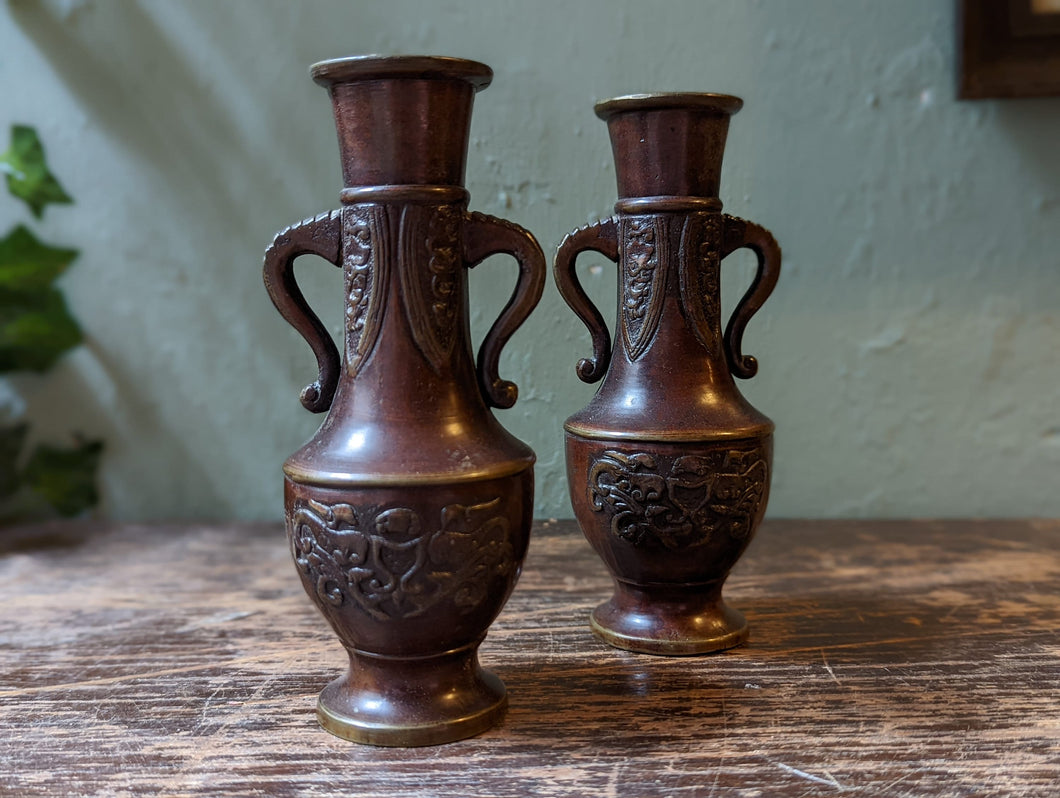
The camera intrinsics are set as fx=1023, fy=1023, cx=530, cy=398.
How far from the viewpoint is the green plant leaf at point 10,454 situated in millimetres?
1715

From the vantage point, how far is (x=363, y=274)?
34.2 inches

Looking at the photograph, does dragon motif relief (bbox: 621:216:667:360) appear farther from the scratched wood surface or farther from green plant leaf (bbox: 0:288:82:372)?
green plant leaf (bbox: 0:288:82:372)

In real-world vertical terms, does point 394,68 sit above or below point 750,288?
above

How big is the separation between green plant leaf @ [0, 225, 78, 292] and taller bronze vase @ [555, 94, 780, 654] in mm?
1009

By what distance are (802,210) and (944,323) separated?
0.29m

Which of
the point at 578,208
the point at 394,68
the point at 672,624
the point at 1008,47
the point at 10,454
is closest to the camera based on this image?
the point at 394,68

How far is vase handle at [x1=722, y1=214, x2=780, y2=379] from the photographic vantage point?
1116mm

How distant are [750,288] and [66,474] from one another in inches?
48.7

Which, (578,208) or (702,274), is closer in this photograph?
(702,274)

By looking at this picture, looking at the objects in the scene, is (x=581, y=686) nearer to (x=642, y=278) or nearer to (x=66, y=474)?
(x=642, y=278)

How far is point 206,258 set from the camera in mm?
1699

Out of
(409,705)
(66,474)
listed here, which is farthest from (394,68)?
(66,474)

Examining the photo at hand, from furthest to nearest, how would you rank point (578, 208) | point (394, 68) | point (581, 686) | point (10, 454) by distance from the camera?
1. point (10, 454)
2. point (578, 208)
3. point (581, 686)
4. point (394, 68)

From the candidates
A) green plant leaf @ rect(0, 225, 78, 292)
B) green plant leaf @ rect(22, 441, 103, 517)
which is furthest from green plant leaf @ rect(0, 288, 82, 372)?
green plant leaf @ rect(22, 441, 103, 517)
